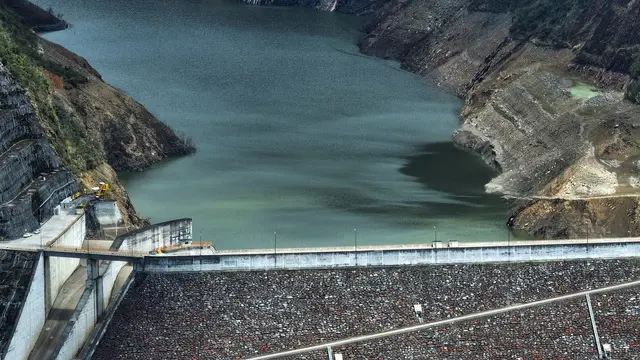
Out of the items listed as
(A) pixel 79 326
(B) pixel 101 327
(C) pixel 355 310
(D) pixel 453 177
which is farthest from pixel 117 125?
(C) pixel 355 310

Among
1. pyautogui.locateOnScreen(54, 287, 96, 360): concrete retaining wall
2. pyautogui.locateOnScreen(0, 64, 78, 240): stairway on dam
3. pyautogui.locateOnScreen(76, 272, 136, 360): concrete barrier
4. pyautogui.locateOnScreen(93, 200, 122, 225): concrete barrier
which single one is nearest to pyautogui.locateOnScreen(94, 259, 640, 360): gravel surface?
pyautogui.locateOnScreen(76, 272, 136, 360): concrete barrier

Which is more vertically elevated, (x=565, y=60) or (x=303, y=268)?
(x=565, y=60)

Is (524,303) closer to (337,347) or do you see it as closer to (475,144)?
(337,347)

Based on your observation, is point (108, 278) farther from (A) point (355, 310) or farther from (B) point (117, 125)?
(B) point (117, 125)

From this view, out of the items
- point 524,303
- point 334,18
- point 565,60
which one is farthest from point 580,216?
point 334,18

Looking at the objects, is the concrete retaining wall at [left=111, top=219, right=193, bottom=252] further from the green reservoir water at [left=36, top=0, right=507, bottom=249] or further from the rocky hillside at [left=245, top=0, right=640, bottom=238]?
the rocky hillside at [left=245, top=0, right=640, bottom=238]
